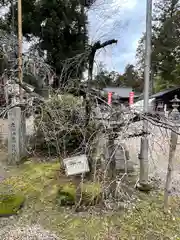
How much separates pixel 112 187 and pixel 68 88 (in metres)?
2.10

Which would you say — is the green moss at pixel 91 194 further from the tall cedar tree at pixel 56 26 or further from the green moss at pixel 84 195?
the tall cedar tree at pixel 56 26

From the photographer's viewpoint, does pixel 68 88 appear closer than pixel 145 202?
No

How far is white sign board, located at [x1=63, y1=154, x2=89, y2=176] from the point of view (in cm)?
323

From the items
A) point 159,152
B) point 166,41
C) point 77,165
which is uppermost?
point 166,41

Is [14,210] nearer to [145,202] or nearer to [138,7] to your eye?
[145,202]

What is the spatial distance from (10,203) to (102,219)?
1.31m

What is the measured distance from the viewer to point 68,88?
4332mm

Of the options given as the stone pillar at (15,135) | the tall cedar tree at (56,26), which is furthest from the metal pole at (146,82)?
the tall cedar tree at (56,26)

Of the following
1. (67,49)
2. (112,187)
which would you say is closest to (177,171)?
(112,187)

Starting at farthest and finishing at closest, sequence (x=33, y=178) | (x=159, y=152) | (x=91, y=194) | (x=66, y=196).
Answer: (x=159, y=152) < (x=33, y=178) < (x=66, y=196) < (x=91, y=194)

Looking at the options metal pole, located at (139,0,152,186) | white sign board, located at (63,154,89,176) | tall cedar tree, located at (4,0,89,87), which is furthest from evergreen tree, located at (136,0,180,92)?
white sign board, located at (63,154,89,176)

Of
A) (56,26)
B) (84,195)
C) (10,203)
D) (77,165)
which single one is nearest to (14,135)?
(10,203)

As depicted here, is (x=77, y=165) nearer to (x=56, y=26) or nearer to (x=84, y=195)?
(x=84, y=195)

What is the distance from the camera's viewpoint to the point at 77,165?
324cm
